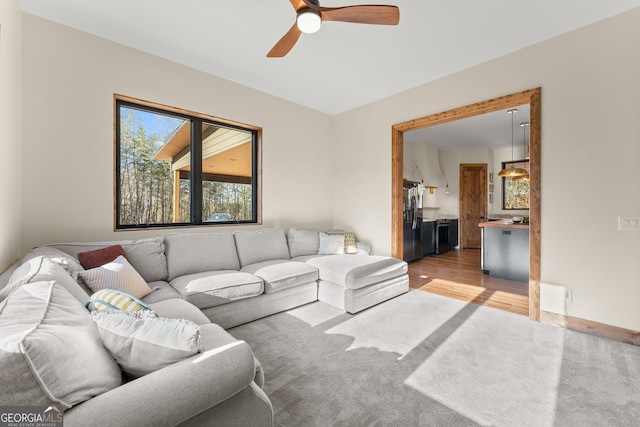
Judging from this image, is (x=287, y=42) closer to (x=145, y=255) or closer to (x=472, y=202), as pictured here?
(x=145, y=255)

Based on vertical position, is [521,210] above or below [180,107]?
below

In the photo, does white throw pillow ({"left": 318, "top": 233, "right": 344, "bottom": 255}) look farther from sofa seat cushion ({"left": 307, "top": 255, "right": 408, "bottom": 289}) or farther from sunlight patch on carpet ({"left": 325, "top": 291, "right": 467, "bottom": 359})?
sunlight patch on carpet ({"left": 325, "top": 291, "right": 467, "bottom": 359})

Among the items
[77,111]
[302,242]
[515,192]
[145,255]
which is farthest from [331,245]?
[515,192]

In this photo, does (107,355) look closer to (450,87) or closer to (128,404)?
Result: (128,404)

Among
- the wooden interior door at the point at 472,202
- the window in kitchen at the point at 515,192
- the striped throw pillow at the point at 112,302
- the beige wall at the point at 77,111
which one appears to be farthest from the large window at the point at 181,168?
the window in kitchen at the point at 515,192

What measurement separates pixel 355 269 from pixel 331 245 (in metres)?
0.92

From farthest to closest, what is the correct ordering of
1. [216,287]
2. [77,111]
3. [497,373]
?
1. [77,111]
2. [216,287]
3. [497,373]

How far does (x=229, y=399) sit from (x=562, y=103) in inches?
145

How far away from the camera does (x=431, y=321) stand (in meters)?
2.86

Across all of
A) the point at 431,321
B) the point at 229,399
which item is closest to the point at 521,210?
the point at 431,321

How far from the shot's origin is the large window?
123 inches

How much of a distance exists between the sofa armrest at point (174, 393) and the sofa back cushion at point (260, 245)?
2.30 m

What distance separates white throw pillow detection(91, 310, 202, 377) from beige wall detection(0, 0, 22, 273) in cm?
150

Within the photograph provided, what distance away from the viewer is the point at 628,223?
2416mm
